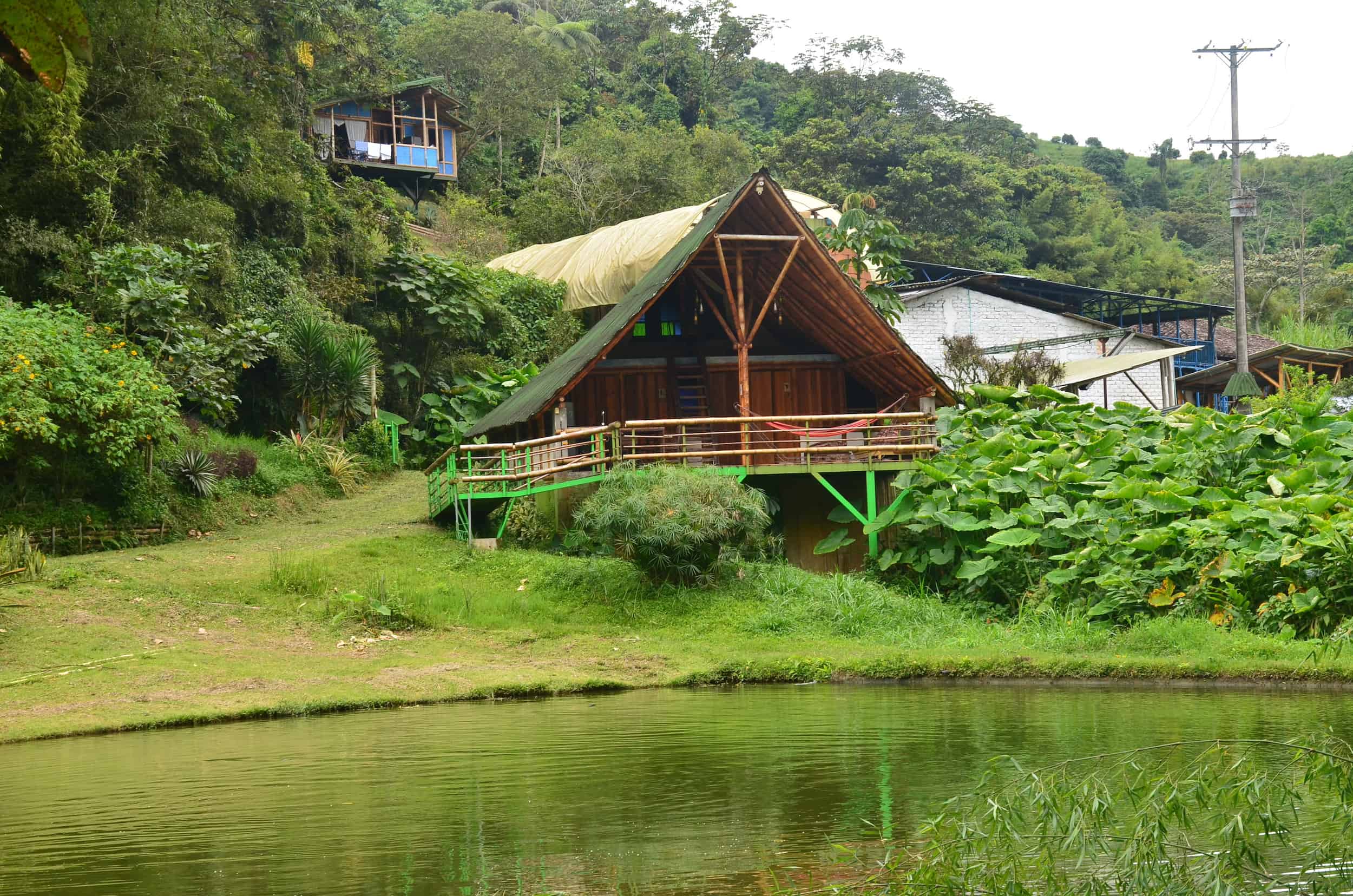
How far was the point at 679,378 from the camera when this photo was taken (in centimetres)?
2377

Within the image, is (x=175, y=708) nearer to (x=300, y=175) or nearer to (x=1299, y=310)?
(x=300, y=175)

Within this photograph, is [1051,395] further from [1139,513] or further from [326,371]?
[326,371]

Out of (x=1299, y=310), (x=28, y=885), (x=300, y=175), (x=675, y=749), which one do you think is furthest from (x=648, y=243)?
(x=1299, y=310)

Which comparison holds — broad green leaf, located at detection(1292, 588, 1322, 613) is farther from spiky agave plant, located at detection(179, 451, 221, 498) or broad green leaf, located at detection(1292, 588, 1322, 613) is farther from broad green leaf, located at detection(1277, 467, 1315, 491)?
spiky agave plant, located at detection(179, 451, 221, 498)

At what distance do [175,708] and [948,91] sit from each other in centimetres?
5955

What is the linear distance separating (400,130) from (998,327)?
73.2 ft

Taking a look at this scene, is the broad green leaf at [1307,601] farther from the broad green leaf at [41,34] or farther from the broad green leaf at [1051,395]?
the broad green leaf at [41,34]

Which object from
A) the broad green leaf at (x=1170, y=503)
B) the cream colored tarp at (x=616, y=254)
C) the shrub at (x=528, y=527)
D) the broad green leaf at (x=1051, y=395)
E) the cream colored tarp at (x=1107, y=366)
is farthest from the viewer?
the cream colored tarp at (x=616, y=254)

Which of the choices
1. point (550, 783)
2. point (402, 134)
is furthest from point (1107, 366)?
point (402, 134)

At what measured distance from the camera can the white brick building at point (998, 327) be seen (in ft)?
117

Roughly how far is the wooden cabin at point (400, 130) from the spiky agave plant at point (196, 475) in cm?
2141

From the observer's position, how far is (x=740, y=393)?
73.5 feet

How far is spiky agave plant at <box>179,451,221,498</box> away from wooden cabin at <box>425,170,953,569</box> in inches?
152

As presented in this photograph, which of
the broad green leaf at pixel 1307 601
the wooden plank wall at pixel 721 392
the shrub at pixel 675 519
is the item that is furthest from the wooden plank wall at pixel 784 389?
the broad green leaf at pixel 1307 601
